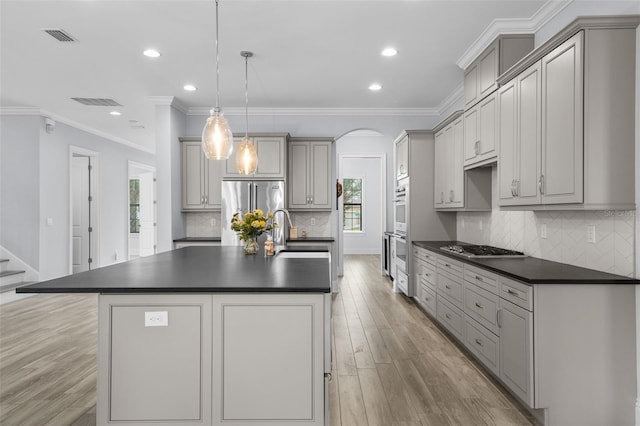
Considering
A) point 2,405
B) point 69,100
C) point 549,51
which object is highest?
point 69,100

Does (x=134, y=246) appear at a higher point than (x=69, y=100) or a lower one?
lower

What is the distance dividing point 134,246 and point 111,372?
953 cm

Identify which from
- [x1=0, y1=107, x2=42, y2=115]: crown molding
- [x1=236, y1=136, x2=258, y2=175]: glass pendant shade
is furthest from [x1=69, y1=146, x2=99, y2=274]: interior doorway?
[x1=236, y1=136, x2=258, y2=175]: glass pendant shade

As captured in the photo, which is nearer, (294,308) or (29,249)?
(294,308)

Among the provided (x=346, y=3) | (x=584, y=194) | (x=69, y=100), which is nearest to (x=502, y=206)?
(x=584, y=194)

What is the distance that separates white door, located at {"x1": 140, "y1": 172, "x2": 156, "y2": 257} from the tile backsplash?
349 inches

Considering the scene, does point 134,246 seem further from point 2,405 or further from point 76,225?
point 2,405

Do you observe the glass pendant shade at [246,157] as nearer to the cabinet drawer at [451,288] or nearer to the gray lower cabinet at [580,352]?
the cabinet drawer at [451,288]

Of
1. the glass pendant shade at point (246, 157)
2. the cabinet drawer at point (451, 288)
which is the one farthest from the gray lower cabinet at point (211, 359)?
the glass pendant shade at point (246, 157)

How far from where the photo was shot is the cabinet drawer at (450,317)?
366 centimetres

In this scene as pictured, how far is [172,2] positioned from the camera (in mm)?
3135

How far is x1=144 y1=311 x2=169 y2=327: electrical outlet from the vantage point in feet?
7.09

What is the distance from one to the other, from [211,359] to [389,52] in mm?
3346

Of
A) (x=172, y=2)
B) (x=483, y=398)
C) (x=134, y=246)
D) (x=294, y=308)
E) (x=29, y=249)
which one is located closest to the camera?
(x=294, y=308)
